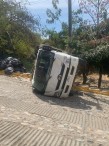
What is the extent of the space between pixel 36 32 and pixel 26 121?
24376mm

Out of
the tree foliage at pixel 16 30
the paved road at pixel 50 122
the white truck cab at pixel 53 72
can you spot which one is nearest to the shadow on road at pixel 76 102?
the paved road at pixel 50 122

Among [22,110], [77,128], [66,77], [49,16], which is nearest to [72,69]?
[66,77]

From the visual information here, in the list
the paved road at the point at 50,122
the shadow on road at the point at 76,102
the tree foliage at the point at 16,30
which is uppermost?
the tree foliage at the point at 16,30

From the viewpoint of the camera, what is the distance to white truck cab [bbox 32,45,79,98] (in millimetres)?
15531

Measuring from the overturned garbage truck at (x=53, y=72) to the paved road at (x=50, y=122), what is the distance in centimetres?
49

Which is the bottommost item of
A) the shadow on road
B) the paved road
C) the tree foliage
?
the shadow on road

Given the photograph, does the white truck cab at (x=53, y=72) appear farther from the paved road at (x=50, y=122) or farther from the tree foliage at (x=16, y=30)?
the tree foliage at (x=16, y=30)

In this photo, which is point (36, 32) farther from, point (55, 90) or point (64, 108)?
point (64, 108)

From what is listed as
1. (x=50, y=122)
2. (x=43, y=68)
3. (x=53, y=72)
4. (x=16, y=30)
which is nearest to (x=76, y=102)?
(x=53, y=72)

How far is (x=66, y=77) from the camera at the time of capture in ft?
52.1

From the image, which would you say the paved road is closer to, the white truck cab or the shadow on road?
the shadow on road

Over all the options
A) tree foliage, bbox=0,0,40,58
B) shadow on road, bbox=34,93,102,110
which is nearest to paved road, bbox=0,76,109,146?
shadow on road, bbox=34,93,102,110

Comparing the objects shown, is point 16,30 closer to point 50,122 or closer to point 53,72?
point 53,72

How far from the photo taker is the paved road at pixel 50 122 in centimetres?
753
